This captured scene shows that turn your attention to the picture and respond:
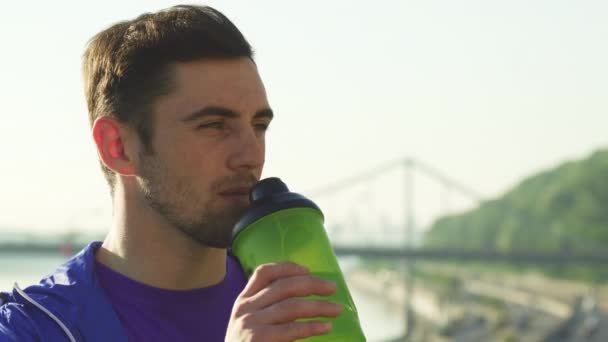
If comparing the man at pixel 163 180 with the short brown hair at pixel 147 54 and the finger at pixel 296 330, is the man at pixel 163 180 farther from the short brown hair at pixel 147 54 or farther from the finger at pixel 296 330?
the finger at pixel 296 330

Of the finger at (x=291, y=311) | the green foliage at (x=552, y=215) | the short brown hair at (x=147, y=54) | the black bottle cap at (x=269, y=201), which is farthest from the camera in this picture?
the green foliage at (x=552, y=215)

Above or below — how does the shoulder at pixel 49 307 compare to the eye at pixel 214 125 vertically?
below

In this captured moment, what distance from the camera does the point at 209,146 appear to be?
1.32 m

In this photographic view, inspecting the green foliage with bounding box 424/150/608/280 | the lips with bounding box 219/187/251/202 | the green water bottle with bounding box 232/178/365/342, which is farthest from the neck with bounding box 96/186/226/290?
the green foliage with bounding box 424/150/608/280

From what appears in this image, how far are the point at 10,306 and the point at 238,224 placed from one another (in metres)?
0.31

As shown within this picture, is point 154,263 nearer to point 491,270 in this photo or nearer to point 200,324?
point 200,324

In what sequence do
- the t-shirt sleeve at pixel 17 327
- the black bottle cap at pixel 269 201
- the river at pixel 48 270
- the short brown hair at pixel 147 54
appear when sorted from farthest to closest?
1. the river at pixel 48 270
2. the short brown hair at pixel 147 54
3. the t-shirt sleeve at pixel 17 327
4. the black bottle cap at pixel 269 201

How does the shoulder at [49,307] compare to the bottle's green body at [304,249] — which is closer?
the bottle's green body at [304,249]

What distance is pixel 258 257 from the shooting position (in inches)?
45.9

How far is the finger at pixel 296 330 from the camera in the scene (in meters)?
1.06

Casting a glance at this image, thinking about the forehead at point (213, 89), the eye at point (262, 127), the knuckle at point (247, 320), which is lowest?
the knuckle at point (247, 320)

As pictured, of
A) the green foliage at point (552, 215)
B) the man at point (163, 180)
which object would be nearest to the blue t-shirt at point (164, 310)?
the man at point (163, 180)

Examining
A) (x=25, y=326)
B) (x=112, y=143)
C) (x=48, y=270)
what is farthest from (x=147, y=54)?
(x=48, y=270)

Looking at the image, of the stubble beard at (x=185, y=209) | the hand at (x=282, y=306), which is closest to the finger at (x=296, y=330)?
the hand at (x=282, y=306)
